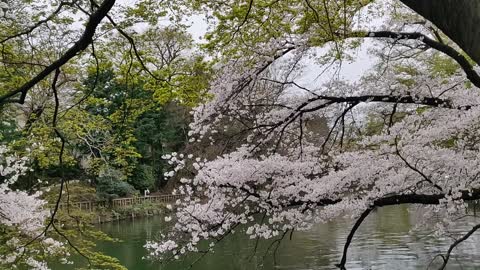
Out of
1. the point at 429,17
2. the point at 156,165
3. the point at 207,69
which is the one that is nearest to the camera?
the point at 429,17

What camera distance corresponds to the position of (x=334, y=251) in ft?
39.4

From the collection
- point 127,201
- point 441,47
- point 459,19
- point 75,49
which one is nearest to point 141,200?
point 127,201

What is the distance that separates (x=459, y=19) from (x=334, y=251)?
11654mm

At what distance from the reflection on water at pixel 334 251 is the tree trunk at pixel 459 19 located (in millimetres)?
7757

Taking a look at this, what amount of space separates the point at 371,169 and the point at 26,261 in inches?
163

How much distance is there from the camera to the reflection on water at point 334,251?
34.2 ft

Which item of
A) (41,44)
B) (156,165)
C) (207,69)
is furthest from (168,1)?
(156,165)

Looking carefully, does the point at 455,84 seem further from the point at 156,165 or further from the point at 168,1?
the point at 156,165

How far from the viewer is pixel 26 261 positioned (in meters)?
5.91

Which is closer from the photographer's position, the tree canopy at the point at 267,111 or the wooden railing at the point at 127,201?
the tree canopy at the point at 267,111

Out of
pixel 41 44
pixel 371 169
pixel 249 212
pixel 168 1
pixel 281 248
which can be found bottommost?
pixel 281 248

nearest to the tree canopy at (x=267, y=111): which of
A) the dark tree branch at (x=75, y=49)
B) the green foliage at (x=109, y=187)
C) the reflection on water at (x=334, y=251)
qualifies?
the dark tree branch at (x=75, y=49)

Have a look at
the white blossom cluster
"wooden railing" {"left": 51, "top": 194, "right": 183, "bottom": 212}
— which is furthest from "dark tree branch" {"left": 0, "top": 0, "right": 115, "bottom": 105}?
"wooden railing" {"left": 51, "top": 194, "right": 183, "bottom": 212}

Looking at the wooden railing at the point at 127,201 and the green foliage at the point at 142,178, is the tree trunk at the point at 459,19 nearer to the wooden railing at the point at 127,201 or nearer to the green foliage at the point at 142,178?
the wooden railing at the point at 127,201
